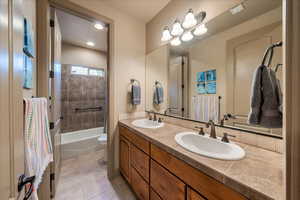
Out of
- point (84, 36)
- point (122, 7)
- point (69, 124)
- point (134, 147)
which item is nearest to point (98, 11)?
point (122, 7)

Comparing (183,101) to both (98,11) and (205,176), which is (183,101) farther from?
(98,11)

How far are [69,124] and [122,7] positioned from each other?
3.07 m

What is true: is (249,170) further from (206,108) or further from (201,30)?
(201,30)

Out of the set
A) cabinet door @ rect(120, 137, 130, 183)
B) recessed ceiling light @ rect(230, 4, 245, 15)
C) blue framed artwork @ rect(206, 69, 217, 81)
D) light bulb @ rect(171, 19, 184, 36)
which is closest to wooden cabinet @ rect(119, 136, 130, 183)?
cabinet door @ rect(120, 137, 130, 183)

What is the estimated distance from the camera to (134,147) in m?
1.56

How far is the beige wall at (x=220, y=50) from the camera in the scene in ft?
3.33

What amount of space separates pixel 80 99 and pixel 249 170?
3.81 meters

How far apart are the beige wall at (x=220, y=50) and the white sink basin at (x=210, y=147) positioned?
0.36 meters

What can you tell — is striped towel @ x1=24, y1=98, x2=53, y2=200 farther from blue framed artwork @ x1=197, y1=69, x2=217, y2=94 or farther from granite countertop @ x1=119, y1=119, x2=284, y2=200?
blue framed artwork @ x1=197, y1=69, x2=217, y2=94

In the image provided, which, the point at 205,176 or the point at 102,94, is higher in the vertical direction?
the point at 102,94

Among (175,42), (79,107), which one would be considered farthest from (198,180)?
(79,107)

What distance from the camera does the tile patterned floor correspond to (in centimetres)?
161

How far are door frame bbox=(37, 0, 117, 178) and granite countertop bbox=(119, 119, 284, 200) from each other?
1.33m

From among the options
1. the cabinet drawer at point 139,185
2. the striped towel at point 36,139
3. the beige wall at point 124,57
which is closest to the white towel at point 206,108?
the cabinet drawer at point 139,185
